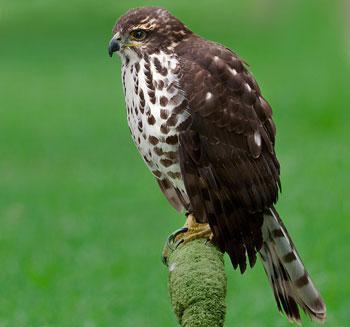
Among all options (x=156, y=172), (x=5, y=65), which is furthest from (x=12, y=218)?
(x=5, y=65)

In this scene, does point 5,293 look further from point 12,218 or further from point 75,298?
point 12,218

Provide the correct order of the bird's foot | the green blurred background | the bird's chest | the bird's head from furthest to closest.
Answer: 1. the green blurred background
2. the bird's head
3. the bird's chest
4. the bird's foot

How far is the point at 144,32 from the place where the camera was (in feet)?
17.1

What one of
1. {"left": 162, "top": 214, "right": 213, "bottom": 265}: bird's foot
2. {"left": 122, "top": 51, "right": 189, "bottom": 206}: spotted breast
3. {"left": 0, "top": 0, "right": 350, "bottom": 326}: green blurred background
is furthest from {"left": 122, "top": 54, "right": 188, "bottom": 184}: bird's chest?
{"left": 0, "top": 0, "right": 350, "bottom": 326}: green blurred background

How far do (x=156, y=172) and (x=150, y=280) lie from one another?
5.10m

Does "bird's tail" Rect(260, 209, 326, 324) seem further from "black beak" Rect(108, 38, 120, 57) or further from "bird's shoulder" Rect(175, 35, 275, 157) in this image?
"black beak" Rect(108, 38, 120, 57)

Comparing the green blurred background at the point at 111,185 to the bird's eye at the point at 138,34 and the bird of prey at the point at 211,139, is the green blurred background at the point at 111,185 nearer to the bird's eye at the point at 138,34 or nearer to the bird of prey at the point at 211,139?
the bird of prey at the point at 211,139

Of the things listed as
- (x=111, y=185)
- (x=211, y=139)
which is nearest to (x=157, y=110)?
(x=211, y=139)

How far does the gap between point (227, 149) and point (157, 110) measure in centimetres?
41

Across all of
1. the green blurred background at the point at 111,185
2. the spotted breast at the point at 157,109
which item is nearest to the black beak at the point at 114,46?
the spotted breast at the point at 157,109

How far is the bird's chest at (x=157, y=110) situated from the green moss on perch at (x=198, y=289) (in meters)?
0.89

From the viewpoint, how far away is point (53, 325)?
8734mm

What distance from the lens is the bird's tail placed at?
500 centimetres

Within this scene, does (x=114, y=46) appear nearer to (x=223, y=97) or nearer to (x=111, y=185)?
(x=223, y=97)
